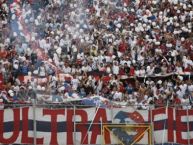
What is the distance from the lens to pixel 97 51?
24578mm

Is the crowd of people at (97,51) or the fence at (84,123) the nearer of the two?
the fence at (84,123)

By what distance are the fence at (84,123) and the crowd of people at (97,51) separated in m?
3.86

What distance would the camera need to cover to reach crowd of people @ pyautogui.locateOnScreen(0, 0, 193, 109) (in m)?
22.1

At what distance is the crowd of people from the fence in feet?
12.7

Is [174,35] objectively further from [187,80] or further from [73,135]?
[73,135]

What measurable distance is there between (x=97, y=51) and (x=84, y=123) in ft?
30.0

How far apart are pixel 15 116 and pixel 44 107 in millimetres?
1230

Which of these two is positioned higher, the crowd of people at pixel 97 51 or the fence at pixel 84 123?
the crowd of people at pixel 97 51

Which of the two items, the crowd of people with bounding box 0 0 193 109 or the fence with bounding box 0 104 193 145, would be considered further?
the crowd of people with bounding box 0 0 193 109

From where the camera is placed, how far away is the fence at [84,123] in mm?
15289

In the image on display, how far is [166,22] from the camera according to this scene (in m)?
27.2

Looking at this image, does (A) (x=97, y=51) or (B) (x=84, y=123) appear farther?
(A) (x=97, y=51)

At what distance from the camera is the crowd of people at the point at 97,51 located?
72.5 ft

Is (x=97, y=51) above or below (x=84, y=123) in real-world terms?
above
